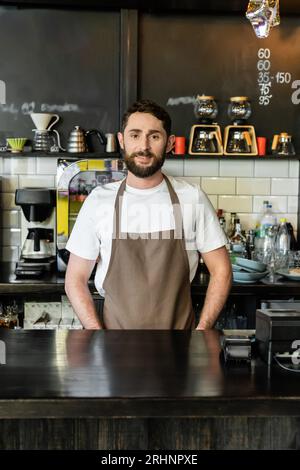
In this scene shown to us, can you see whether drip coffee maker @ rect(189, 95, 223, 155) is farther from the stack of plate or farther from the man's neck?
the man's neck

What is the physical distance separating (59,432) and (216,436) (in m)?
0.39

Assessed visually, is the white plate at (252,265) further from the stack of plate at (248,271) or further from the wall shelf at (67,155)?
the wall shelf at (67,155)

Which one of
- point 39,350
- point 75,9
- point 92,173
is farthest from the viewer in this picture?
point 75,9

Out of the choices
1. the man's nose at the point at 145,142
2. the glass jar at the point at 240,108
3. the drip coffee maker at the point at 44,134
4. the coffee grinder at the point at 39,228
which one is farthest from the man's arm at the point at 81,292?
the glass jar at the point at 240,108

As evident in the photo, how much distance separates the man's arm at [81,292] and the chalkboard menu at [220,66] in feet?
5.75

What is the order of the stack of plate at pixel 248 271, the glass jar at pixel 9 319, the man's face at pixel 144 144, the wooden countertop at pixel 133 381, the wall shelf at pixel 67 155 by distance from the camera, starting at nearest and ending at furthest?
the wooden countertop at pixel 133 381, the man's face at pixel 144 144, the stack of plate at pixel 248 271, the glass jar at pixel 9 319, the wall shelf at pixel 67 155

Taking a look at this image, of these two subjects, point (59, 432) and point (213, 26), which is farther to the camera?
point (213, 26)

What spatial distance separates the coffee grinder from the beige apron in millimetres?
1128

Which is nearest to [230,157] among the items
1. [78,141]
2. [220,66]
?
[220,66]

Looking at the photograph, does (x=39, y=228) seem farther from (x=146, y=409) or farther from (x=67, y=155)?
(x=146, y=409)

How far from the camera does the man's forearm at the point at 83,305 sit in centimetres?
259

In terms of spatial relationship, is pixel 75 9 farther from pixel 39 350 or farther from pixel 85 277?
pixel 39 350
